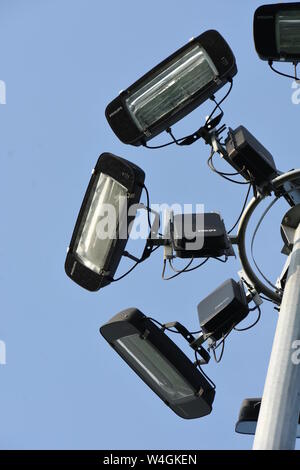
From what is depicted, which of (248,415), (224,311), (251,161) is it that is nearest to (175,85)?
(251,161)

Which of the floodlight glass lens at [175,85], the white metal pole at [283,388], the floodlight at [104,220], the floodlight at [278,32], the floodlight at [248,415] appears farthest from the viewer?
the floodlight at [248,415]

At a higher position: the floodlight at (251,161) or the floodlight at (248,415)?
the floodlight at (251,161)

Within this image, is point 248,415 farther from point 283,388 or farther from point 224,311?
point 283,388

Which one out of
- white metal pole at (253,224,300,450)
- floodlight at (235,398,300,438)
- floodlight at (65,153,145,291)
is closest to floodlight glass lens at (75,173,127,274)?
floodlight at (65,153,145,291)

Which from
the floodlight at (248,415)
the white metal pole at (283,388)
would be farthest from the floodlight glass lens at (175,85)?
the floodlight at (248,415)

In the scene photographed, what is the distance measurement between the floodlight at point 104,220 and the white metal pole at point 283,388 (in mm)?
1460

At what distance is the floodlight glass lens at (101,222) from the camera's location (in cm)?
791

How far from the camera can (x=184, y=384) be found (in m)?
8.12

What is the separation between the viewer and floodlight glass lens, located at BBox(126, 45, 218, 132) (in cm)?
812

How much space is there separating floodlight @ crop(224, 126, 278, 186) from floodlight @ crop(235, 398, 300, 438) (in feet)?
6.02

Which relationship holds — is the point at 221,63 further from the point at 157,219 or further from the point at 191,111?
the point at 157,219

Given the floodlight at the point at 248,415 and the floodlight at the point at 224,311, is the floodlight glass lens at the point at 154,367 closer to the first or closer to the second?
the floodlight at the point at 224,311

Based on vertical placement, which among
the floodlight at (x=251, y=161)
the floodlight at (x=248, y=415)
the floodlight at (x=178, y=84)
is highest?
the floodlight at (x=178, y=84)
